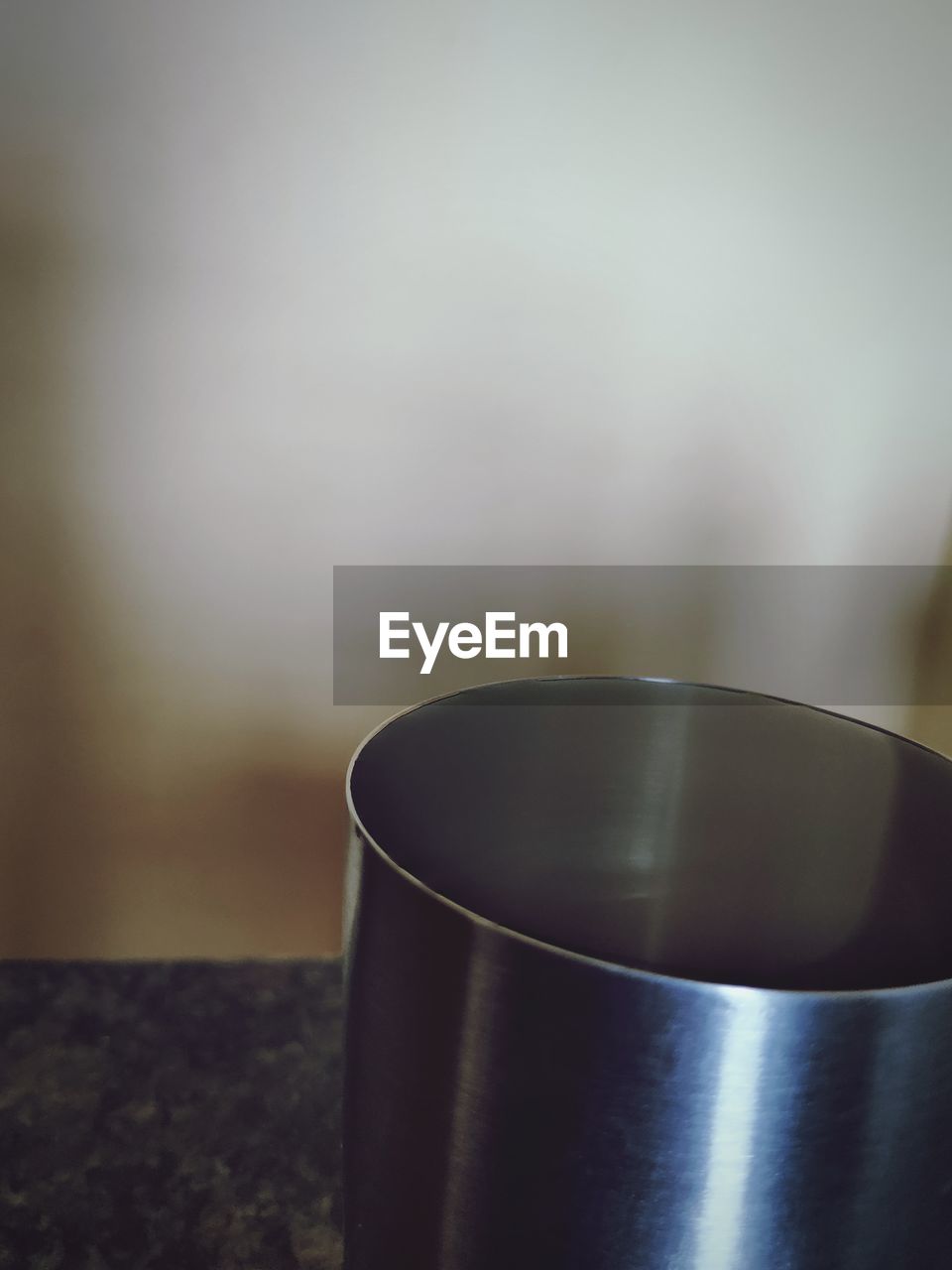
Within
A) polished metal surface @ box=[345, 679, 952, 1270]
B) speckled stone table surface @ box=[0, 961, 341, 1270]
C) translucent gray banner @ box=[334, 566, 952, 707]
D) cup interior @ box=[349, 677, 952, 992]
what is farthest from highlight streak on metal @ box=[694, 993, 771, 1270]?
translucent gray banner @ box=[334, 566, 952, 707]

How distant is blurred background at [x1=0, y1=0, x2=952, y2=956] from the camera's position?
1.13 m

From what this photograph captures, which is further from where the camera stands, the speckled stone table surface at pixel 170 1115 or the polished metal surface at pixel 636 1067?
the speckled stone table surface at pixel 170 1115

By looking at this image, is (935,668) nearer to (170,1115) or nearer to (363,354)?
(363,354)

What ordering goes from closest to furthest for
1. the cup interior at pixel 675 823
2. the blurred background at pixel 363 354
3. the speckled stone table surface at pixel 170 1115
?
1. the cup interior at pixel 675 823
2. the speckled stone table surface at pixel 170 1115
3. the blurred background at pixel 363 354

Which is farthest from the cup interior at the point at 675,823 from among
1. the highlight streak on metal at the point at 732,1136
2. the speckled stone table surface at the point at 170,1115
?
the speckled stone table surface at the point at 170,1115

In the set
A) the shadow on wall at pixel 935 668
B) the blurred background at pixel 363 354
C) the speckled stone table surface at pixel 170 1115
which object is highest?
the blurred background at pixel 363 354

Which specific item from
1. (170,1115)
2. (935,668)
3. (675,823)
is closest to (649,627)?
(935,668)

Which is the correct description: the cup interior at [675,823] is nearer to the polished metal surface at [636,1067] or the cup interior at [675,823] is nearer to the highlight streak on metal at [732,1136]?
the polished metal surface at [636,1067]

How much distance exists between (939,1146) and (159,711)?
1093 millimetres

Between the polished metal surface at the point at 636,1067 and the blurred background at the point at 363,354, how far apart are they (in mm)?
684

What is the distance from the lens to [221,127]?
1.13 metres

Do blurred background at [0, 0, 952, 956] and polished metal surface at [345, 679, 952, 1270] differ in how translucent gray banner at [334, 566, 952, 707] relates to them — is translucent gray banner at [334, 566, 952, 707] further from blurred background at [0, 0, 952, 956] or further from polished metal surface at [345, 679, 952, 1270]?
polished metal surface at [345, 679, 952, 1270]

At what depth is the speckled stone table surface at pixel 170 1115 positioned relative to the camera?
1.02 m

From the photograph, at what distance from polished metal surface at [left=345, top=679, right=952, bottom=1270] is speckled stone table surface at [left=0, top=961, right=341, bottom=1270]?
0.58 m
